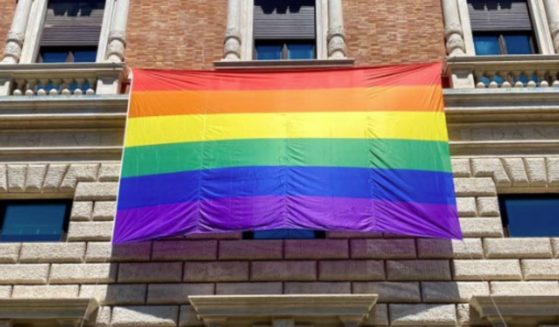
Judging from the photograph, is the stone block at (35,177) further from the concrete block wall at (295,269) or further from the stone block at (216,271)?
the stone block at (216,271)

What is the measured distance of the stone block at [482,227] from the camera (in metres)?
10.3

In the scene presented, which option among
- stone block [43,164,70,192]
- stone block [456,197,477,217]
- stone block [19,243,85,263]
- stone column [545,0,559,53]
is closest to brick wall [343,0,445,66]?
stone column [545,0,559,53]

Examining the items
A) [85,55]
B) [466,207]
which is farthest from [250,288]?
[85,55]

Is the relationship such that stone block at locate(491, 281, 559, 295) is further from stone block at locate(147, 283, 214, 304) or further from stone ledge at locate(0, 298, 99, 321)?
stone ledge at locate(0, 298, 99, 321)

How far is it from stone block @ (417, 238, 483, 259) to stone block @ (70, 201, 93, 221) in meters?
5.18

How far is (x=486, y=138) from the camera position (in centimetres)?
1125

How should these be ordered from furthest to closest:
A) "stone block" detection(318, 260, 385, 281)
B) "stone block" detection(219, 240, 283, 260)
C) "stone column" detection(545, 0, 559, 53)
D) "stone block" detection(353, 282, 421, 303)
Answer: "stone column" detection(545, 0, 559, 53), "stone block" detection(219, 240, 283, 260), "stone block" detection(318, 260, 385, 281), "stone block" detection(353, 282, 421, 303)

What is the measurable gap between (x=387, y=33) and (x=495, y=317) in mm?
6197

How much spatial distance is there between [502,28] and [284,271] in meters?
6.87

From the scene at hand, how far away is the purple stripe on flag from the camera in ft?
32.6

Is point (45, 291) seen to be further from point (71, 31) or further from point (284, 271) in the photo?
point (71, 31)

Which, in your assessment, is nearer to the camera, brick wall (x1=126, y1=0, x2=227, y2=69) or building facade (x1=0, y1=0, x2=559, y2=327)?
building facade (x1=0, y1=0, x2=559, y2=327)

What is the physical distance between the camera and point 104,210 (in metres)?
10.8

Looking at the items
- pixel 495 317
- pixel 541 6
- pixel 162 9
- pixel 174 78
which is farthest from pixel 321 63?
pixel 495 317
